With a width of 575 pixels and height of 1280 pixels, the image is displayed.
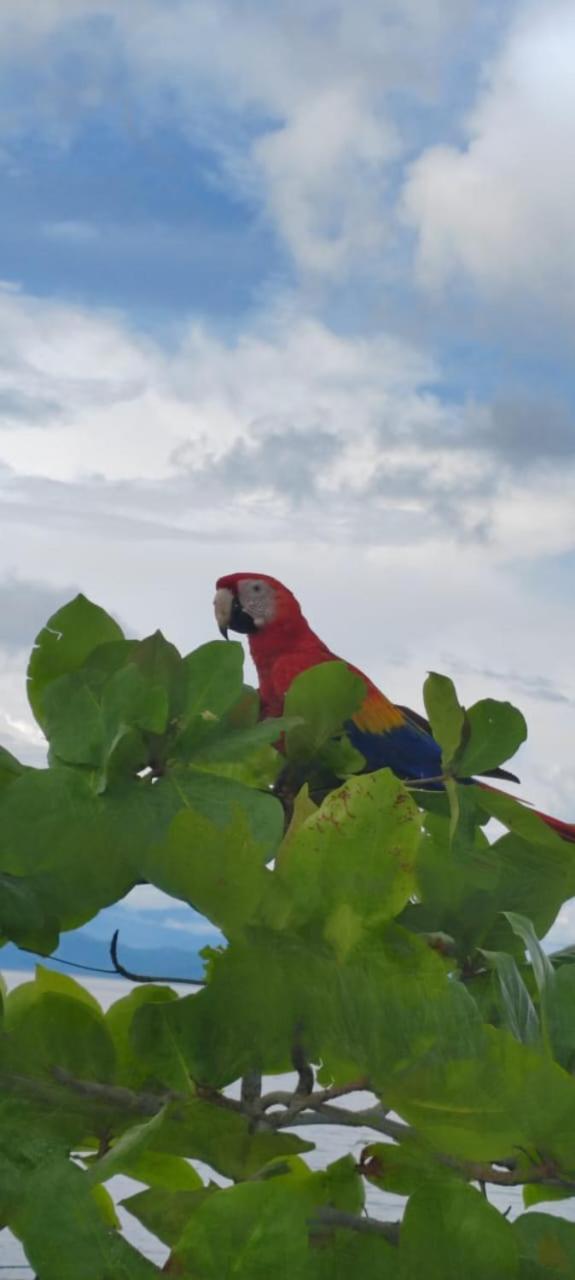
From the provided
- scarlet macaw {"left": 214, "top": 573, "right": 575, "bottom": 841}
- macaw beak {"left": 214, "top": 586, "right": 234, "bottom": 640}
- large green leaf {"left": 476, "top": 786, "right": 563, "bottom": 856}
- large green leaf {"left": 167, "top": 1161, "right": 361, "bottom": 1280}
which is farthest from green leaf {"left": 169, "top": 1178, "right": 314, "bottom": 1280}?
macaw beak {"left": 214, "top": 586, "right": 234, "bottom": 640}

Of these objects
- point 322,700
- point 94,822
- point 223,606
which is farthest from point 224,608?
point 94,822

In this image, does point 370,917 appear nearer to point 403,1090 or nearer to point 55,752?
point 403,1090

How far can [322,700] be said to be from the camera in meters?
0.54

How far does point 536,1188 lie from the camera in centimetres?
50

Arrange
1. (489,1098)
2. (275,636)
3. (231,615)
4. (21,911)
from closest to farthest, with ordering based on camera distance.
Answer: (489,1098) < (21,911) < (275,636) < (231,615)

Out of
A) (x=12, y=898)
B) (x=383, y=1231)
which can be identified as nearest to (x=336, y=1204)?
(x=383, y=1231)

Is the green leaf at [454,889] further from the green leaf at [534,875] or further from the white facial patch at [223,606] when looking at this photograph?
the white facial patch at [223,606]

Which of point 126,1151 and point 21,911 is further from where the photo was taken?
point 21,911

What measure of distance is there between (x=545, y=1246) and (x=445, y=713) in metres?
0.21

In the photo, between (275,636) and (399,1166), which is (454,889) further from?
(275,636)

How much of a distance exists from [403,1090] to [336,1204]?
0.10 m

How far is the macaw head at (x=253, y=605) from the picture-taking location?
241 centimetres

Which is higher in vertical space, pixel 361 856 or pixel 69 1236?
pixel 361 856

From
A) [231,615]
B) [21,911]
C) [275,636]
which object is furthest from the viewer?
[231,615]
